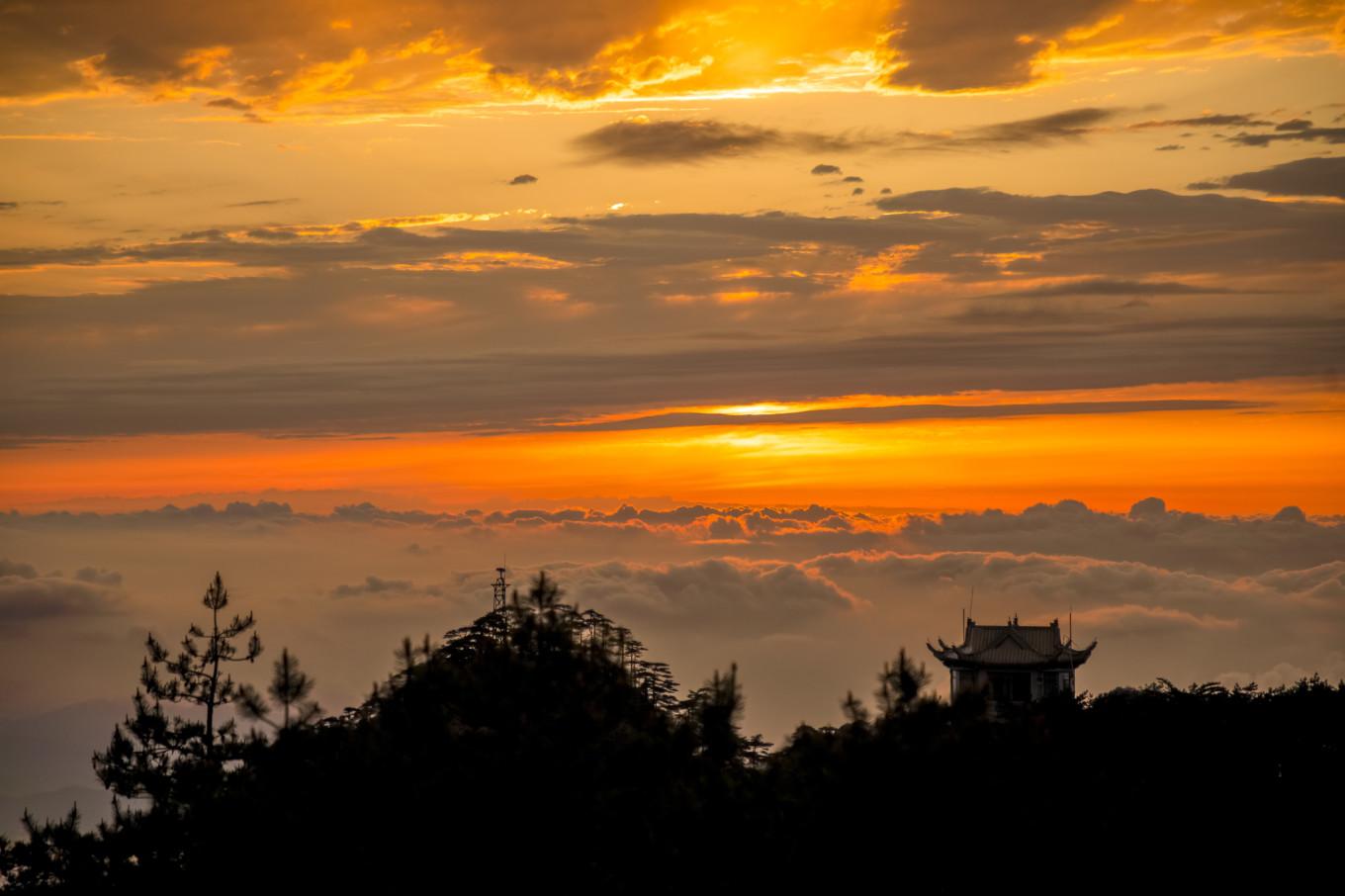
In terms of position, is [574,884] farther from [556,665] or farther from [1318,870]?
[1318,870]

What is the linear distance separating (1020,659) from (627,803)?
59940mm

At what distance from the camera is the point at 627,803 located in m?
32.6

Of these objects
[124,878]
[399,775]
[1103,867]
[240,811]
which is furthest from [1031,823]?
[124,878]

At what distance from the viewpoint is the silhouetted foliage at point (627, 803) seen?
31172 millimetres

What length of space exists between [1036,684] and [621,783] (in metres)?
59.5

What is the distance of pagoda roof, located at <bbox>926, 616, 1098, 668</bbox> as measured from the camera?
87.6 metres

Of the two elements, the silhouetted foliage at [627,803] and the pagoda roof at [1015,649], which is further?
the pagoda roof at [1015,649]

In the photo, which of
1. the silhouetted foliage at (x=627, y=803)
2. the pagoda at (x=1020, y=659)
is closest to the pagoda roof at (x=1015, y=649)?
the pagoda at (x=1020, y=659)

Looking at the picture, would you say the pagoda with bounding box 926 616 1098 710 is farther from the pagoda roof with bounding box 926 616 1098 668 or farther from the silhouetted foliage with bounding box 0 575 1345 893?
the silhouetted foliage with bounding box 0 575 1345 893

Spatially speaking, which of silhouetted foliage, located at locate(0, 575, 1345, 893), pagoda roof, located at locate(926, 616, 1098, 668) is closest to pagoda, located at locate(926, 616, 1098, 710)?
pagoda roof, located at locate(926, 616, 1098, 668)

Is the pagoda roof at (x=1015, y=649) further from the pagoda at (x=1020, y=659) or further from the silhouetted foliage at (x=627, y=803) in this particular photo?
the silhouetted foliage at (x=627, y=803)

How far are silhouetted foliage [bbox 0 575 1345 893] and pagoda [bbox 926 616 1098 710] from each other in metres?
46.8

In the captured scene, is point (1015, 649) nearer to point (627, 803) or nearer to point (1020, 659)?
point (1020, 659)

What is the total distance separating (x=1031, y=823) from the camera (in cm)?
3167
